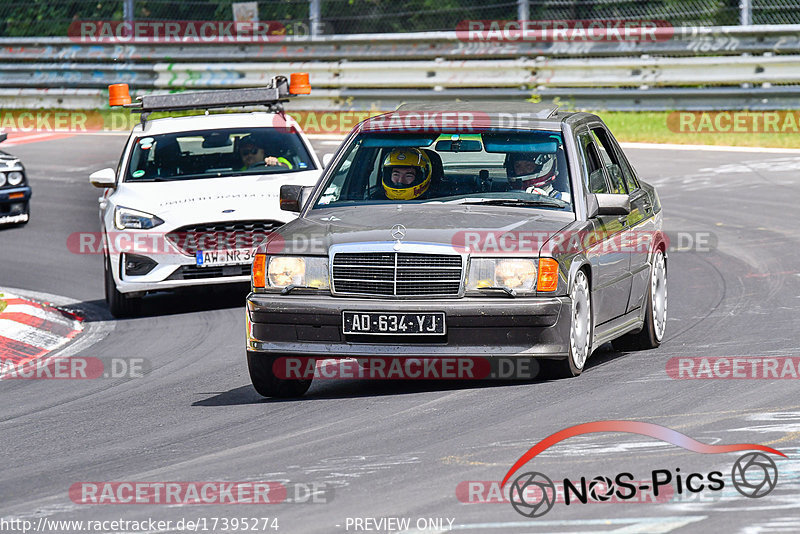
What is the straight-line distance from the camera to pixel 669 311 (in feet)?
36.8

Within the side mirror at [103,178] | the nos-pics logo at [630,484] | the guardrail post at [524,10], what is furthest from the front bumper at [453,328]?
the guardrail post at [524,10]

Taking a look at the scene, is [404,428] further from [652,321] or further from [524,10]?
[524,10]

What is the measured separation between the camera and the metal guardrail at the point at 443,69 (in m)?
20.6

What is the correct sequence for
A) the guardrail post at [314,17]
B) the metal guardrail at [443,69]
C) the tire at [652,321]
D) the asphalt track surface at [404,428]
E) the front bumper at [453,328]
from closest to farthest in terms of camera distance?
the asphalt track surface at [404,428], the front bumper at [453,328], the tire at [652,321], the metal guardrail at [443,69], the guardrail post at [314,17]

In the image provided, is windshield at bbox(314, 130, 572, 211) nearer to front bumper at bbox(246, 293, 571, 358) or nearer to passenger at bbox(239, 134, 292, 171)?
front bumper at bbox(246, 293, 571, 358)

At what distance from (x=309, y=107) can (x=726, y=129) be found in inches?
279

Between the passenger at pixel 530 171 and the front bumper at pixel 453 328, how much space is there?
1.08m

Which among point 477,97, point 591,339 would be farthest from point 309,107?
point 591,339

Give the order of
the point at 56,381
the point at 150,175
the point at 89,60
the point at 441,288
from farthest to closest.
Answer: the point at 89,60 < the point at 150,175 < the point at 56,381 < the point at 441,288

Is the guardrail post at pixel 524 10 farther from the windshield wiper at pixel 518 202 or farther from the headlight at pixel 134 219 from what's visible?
the windshield wiper at pixel 518 202

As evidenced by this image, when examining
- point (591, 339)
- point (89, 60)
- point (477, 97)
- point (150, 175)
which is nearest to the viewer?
point (591, 339)

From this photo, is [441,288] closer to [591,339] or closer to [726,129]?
[591,339]

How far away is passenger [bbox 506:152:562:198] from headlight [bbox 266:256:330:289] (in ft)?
4.53

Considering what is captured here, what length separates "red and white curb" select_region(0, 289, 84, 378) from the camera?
11070mm
